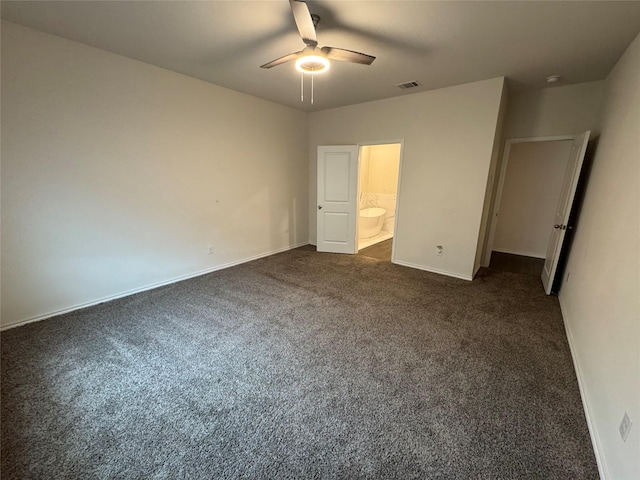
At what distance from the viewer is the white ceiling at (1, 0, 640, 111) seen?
6.24ft

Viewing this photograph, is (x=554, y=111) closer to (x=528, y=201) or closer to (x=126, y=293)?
(x=528, y=201)

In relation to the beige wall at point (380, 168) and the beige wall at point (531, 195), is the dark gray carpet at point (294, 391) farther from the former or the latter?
the beige wall at point (380, 168)

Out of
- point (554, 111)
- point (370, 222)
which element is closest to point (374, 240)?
point (370, 222)

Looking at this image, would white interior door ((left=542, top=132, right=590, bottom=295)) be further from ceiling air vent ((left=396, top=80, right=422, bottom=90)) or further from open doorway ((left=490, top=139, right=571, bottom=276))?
ceiling air vent ((left=396, top=80, right=422, bottom=90))

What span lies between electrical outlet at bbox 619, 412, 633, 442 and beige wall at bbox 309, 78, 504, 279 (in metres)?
2.61

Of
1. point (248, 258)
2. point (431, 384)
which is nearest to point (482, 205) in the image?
point (431, 384)

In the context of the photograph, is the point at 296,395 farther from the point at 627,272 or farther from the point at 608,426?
the point at 627,272

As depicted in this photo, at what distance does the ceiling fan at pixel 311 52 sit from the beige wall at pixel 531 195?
3983 millimetres

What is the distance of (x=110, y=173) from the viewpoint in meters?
2.85

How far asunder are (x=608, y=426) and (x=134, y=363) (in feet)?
9.89

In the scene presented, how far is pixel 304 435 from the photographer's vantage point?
1519 mm

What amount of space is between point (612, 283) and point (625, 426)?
873 millimetres

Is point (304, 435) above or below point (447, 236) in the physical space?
below

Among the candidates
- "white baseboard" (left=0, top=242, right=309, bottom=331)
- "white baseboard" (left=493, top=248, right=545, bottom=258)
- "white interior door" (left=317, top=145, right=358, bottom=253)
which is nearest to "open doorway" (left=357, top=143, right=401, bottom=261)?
"white interior door" (left=317, top=145, right=358, bottom=253)
